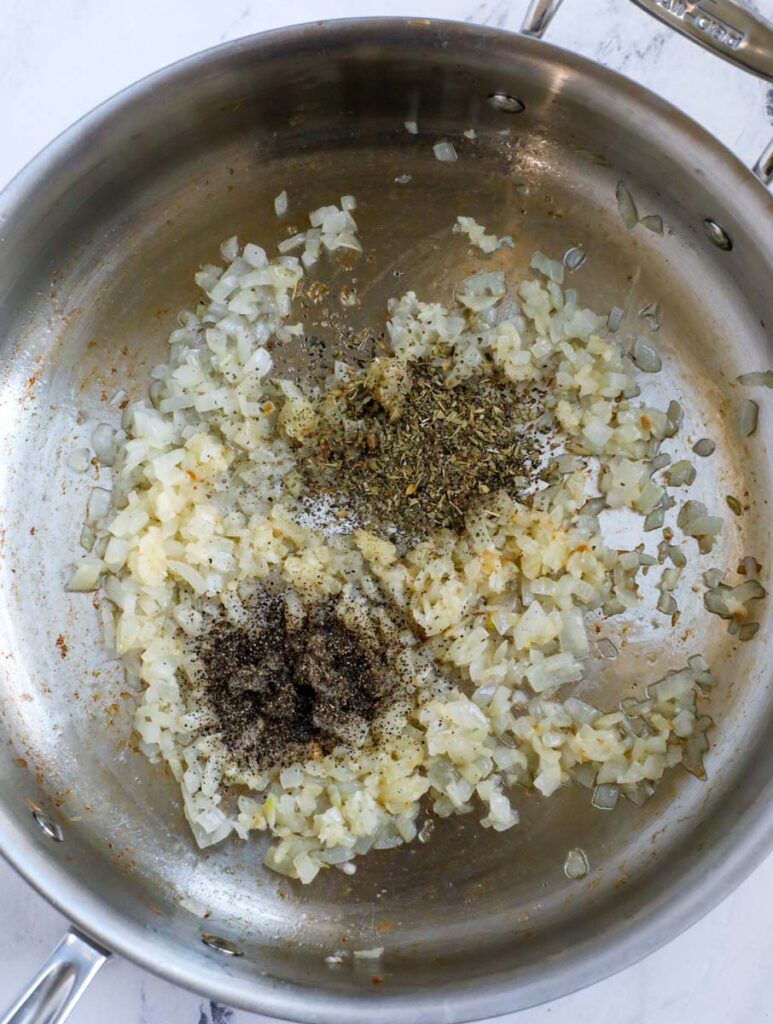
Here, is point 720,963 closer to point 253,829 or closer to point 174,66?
point 253,829

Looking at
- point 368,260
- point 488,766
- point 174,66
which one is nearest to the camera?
point 174,66

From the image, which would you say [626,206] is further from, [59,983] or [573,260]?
[59,983]

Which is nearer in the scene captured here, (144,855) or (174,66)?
(174,66)

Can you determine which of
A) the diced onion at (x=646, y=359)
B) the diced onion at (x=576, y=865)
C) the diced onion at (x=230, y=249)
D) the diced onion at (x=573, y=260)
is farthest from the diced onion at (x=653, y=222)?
the diced onion at (x=576, y=865)

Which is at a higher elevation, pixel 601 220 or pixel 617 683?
pixel 601 220

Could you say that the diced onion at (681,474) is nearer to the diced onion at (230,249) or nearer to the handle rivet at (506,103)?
the handle rivet at (506,103)

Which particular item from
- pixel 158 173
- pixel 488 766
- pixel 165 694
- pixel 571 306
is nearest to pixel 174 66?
pixel 158 173

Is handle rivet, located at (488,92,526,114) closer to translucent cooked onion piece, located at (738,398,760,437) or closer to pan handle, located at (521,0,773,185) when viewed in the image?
pan handle, located at (521,0,773,185)
